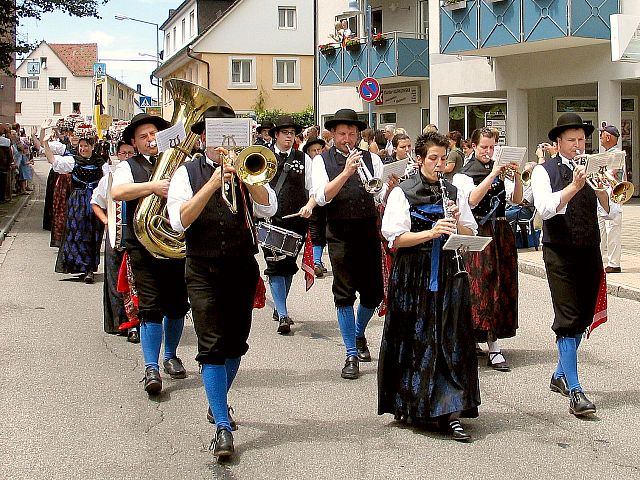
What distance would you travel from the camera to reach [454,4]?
25.2 m

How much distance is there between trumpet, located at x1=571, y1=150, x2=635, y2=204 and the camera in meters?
6.16

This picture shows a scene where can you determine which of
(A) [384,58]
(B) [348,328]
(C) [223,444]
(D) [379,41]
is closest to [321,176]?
(B) [348,328]

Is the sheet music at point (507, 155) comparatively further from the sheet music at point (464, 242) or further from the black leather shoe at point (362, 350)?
the black leather shoe at point (362, 350)

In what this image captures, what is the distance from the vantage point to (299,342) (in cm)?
884

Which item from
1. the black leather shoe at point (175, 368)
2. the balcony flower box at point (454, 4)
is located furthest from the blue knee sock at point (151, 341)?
the balcony flower box at point (454, 4)

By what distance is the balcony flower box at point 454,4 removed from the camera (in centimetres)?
2505

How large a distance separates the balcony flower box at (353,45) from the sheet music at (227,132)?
26.8m

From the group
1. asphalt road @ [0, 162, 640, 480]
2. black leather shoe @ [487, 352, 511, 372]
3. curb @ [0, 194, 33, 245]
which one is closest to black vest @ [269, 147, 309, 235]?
asphalt road @ [0, 162, 640, 480]

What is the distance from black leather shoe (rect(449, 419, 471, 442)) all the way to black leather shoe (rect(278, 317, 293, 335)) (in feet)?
11.7

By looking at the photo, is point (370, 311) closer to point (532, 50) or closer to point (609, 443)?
point (609, 443)

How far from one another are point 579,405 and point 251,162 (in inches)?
104

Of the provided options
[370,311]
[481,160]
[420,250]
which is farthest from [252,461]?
[481,160]

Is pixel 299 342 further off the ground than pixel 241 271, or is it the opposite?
pixel 241 271

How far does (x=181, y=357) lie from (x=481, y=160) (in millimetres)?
2907
